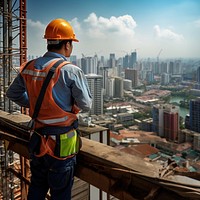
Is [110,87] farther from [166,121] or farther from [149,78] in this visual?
[166,121]

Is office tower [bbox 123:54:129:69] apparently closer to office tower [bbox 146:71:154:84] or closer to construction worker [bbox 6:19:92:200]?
office tower [bbox 146:71:154:84]

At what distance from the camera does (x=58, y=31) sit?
0.95m

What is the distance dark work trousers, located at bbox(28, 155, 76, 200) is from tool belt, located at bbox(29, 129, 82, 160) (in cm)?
2

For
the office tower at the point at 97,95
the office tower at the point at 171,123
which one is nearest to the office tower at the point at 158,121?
the office tower at the point at 171,123

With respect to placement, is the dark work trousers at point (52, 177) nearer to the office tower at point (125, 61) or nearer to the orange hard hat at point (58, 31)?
the orange hard hat at point (58, 31)

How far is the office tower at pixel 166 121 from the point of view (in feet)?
46.0

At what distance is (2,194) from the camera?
4.43 metres

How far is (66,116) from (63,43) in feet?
0.95

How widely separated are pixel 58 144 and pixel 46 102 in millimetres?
159

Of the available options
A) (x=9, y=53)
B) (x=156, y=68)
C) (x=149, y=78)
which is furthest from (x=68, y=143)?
(x=156, y=68)

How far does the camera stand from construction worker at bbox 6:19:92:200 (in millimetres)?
875

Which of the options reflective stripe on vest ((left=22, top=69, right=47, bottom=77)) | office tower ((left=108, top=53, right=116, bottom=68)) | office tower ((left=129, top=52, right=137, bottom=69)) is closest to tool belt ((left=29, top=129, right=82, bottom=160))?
reflective stripe on vest ((left=22, top=69, right=47, bottom=77))

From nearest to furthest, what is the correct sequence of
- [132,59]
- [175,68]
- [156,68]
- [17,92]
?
[17,92] → [175,68] → [156,68] → [132,59]

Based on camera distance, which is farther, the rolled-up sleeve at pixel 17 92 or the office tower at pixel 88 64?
the office tower at pixel 88 64
